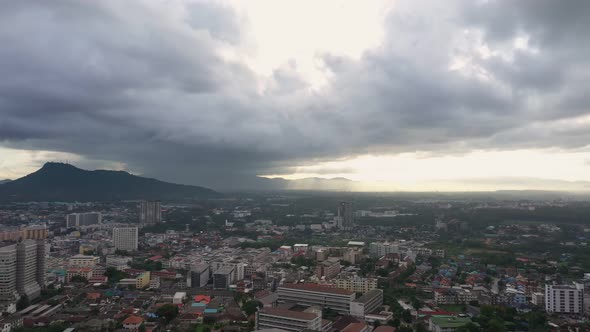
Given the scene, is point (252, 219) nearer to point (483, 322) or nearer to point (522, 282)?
point (522, 282)

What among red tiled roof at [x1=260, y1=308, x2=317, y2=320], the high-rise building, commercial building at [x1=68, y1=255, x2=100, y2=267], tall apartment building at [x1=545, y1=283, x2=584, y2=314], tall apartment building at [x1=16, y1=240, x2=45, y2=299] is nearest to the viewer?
red tiled roof at [x1=260, y1=308, x2=317, y2=320]

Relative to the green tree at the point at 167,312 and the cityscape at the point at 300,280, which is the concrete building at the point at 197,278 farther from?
the green tree at the point at 167,312

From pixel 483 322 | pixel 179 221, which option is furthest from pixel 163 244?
pixel 483 322

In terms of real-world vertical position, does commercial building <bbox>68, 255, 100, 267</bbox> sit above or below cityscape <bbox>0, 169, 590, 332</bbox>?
above

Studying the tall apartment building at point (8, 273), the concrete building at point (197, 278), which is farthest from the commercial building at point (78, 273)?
the concrete building at point (197, 278)

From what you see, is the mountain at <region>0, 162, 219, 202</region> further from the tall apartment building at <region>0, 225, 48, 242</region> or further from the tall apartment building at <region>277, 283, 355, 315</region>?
the tall apartment building at <region>277, 283, 355, 315</region>

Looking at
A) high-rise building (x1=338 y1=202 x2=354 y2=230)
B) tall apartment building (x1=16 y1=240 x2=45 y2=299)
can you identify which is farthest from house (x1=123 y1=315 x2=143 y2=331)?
high-rise building (x1=338 y1=202 x2=354 y2=230)
